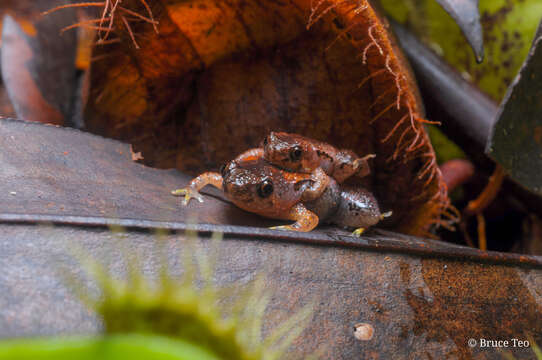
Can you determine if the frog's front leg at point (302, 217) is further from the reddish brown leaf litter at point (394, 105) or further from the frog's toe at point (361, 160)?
the reddish brown leaf litter at point (394, 105)

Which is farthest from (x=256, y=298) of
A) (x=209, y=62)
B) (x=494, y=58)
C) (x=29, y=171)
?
(x=494, y=58)

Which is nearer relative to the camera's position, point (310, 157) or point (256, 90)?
point (310, 157)

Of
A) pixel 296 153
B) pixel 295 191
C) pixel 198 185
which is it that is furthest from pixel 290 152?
pixel 198 185

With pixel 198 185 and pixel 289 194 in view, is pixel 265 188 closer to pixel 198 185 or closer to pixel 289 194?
pixel 289 194

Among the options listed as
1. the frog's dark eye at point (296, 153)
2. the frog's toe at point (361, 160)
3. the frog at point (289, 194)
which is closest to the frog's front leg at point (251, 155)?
the frog at point (289, 194)

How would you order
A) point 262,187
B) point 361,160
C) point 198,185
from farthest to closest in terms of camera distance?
point 361,160 < point 198,185 < point 262,187

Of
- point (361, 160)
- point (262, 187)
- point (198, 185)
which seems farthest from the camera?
point (361, 160)

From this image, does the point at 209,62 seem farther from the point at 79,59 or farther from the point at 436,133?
the point at 436,133
